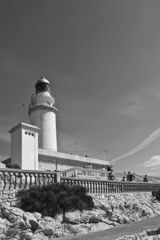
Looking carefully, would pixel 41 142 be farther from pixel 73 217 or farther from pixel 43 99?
pixel 73 217

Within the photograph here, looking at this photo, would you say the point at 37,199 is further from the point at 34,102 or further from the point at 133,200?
the point at 34,102

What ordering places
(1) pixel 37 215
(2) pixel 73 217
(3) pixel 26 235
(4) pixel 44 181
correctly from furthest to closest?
(4) pixel 44 181
(2) pixel 73 217
(1) pixel 37 215
(3) pixel 26 235

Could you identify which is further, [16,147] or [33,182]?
[16,147]

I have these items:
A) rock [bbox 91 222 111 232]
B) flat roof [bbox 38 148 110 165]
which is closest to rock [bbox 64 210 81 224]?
rock [bbox 91 222 111 232]

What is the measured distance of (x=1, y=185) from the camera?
1475cm

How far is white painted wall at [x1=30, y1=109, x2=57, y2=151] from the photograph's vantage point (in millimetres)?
41656

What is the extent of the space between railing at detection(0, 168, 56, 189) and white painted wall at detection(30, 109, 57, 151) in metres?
24.3

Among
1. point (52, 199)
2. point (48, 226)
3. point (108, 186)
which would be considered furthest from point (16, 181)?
point (108, 186)

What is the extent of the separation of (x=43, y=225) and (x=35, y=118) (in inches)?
1207

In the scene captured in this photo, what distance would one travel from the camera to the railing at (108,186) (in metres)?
18.6

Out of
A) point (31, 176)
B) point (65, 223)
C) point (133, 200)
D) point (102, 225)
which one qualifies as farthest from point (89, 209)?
point (133, 200)

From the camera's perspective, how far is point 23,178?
15.9 m

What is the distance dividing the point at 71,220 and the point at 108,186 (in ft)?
22.6

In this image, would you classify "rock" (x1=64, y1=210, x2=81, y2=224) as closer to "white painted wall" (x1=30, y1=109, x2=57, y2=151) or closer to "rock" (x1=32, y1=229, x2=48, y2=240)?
"rock" (x1=32, y1=229, x2=48, y2=240)
